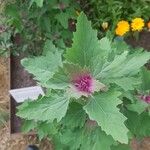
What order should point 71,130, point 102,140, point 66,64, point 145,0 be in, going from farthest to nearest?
point 145,0
point 71,130
point 102,140
point 66,64

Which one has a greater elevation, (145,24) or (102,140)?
(145,24)

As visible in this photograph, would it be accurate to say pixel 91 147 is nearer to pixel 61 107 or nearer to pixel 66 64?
pixel 61 107

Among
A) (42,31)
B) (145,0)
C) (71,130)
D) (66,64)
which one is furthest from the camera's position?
(145,0)

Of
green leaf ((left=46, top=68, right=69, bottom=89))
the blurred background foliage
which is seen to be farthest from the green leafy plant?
green leaf ((left=46, top=68, right=69, bottom=89))

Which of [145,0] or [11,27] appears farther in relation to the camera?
[145,0]

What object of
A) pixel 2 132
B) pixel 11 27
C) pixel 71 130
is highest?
pixel 11 27

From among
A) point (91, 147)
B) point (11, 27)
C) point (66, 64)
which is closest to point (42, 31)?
point (11, 27)
